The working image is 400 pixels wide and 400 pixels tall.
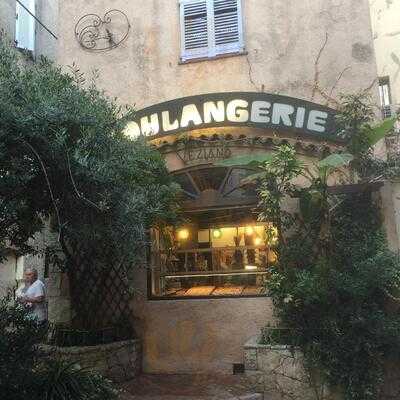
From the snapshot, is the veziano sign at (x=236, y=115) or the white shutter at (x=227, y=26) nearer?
the veziano sign at (x=236, y=115)

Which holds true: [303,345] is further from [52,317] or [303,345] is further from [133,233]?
[52,317]

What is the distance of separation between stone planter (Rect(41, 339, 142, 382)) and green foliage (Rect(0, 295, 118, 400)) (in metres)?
1.09

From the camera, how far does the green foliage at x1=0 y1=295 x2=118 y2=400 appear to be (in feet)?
17.7

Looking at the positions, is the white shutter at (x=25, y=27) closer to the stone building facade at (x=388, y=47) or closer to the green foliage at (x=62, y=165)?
the green foliage at (x=62, y=165)

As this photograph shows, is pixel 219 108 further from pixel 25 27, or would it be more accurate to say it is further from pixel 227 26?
pixel 25 27

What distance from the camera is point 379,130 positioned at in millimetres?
7496

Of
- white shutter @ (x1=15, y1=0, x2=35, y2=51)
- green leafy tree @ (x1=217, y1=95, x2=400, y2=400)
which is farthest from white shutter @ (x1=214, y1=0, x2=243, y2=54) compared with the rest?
white shutter @ (x1=15, y1=0, x2=35, y2=51)

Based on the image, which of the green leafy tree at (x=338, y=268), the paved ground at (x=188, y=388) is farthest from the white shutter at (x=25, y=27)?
the paved ground at (x=188, y=388)

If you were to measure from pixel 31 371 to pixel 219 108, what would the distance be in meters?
5.55

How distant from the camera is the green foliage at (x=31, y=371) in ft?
17.7

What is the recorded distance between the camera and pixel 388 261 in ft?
23.1

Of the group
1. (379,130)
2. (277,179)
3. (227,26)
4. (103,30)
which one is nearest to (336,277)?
(277,179)

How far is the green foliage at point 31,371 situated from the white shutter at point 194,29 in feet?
20.0

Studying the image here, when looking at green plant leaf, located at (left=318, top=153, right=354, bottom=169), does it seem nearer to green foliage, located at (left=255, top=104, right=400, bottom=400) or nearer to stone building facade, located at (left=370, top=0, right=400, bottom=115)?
green foliage, located at (left=255, top=104, right=400, bottom=400)
